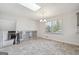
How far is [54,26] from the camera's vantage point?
1479 millimetres

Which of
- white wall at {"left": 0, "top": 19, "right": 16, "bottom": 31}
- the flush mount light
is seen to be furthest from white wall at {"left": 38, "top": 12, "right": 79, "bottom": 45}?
white wall at {"left": 0, "top": 19, "right": 16, "bottom": 31}

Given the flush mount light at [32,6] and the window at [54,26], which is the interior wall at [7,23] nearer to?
the flush mount light at [32,6]

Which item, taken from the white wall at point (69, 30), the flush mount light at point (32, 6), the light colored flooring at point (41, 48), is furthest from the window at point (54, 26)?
the flush mount light at point (32, 6)

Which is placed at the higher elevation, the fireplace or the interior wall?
the interior wall

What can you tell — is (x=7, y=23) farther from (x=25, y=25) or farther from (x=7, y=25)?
(x=25, y=25)

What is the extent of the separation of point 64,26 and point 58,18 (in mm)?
168

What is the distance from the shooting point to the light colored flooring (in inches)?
53.7

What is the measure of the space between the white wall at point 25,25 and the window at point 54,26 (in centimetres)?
25

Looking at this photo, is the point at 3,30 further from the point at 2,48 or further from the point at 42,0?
the point at 42,0

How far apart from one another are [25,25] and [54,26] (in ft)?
1.63

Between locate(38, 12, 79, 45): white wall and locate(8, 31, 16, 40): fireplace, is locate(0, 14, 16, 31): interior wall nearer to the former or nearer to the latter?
locate(8, 31, 16, 40): fireplace

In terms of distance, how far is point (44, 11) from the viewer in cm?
146

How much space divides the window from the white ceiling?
14 centimetres

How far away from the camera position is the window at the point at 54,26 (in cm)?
145
